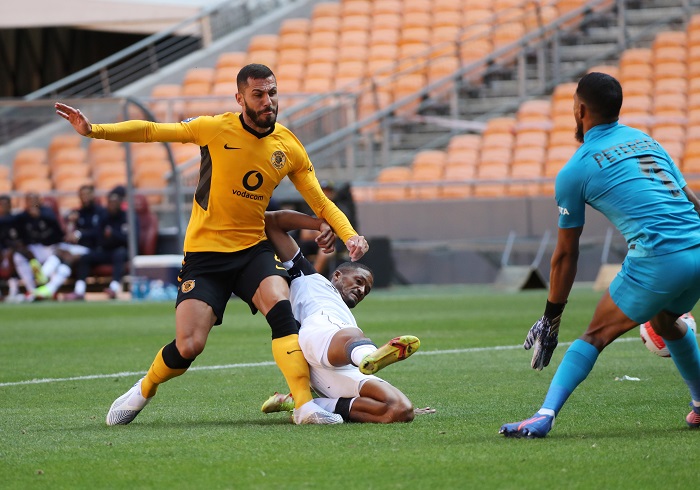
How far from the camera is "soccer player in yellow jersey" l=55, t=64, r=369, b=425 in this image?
22.0ft

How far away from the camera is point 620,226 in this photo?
18.9 ft

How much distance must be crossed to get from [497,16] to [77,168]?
9.76 m

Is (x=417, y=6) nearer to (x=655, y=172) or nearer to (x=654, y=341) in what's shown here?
(x=654, y=341)

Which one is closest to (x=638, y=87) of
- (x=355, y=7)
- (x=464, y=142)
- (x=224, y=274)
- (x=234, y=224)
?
(x=464, y=142)

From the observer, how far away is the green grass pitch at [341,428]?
4883 mm

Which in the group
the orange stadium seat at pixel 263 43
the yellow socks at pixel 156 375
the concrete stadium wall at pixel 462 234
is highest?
the orange stadium seat at pixel 263 43

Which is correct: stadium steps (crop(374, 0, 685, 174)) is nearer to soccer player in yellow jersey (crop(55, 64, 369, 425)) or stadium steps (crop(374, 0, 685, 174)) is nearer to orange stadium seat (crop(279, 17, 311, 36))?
orange stadium seat (crop(279, 17, 311, 36))

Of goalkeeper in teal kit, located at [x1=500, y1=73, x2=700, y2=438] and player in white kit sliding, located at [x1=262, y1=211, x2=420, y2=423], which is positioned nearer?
goalkeeper in teal kit, located at [x1=500, y1=73, x2=700, y2=438]

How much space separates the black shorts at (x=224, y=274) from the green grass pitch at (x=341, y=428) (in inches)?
27.4

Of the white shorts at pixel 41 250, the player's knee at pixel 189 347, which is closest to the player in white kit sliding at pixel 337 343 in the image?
the player's knee at pixel 189 347

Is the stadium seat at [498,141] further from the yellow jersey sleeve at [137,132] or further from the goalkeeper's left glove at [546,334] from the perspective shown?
the goalkeeper's left glove at [546,334]

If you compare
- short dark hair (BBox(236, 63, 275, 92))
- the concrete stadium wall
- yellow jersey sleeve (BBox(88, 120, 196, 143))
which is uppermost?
short dark hair (BBox(236, 63, 275, 92))

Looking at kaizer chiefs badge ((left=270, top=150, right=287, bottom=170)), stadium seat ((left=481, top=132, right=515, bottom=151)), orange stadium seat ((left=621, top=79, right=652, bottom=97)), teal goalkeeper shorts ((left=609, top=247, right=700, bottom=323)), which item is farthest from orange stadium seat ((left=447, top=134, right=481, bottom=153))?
teal goalkeeper shorts ((left=609, top=247, right=700, bottom=323))

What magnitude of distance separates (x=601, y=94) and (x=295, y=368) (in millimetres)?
2207
